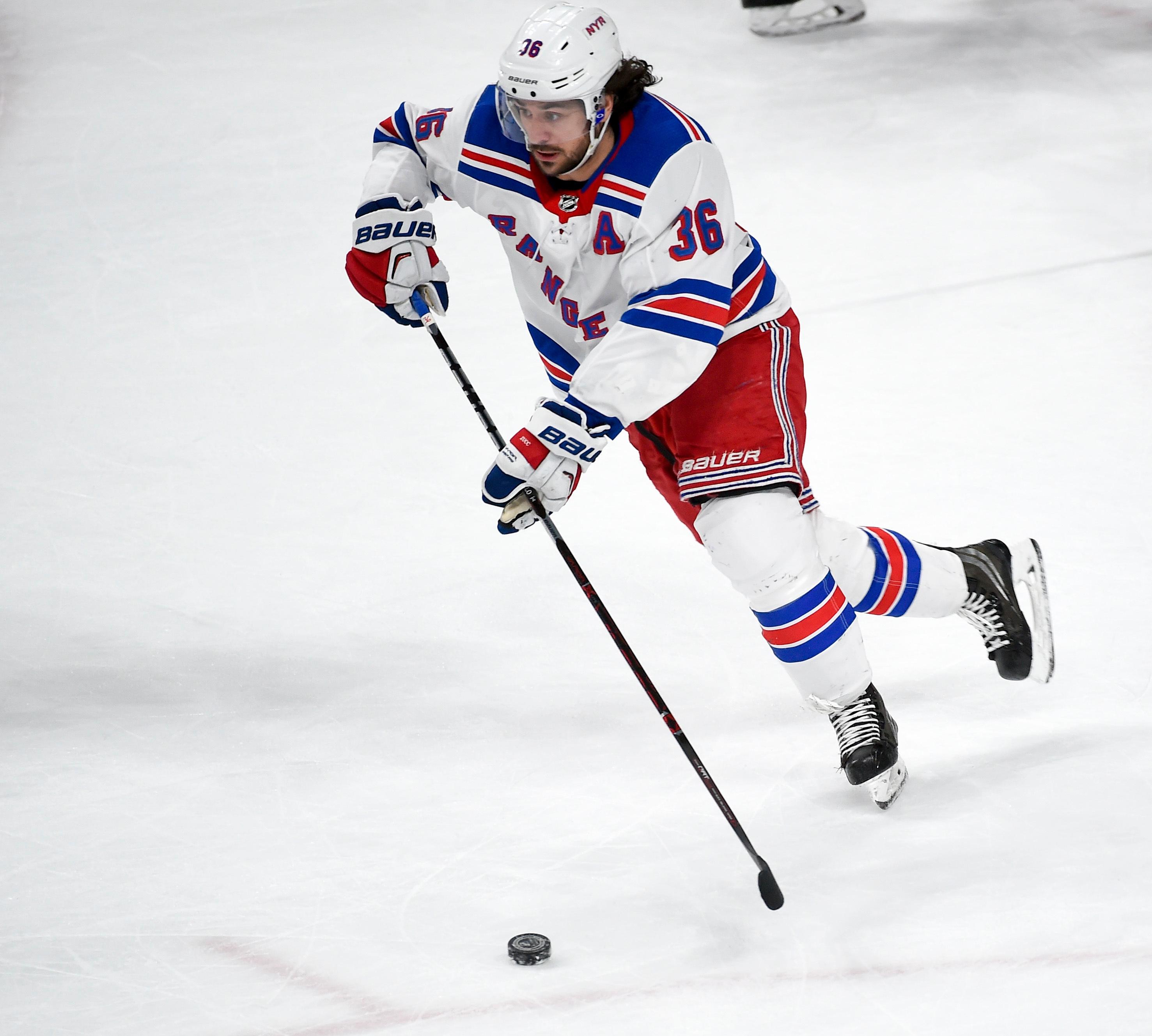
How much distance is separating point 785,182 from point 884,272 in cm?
76

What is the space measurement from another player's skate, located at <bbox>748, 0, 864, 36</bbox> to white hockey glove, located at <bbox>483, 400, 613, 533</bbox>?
4.61 metres

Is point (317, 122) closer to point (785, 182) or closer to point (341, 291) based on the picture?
point (341, 291)

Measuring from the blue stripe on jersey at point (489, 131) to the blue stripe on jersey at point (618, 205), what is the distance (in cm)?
19

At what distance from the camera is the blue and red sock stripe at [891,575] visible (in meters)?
2.48

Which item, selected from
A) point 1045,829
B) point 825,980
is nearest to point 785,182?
point 1045,829

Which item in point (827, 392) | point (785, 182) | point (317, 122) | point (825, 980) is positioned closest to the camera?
point (825, 980)

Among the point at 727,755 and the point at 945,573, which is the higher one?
the point at 945,573

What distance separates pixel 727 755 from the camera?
2561 mm

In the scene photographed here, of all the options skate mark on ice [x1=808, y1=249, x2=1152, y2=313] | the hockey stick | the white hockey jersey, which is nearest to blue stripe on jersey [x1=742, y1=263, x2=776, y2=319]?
the white hockey jersey

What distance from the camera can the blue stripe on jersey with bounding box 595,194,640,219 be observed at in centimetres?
211

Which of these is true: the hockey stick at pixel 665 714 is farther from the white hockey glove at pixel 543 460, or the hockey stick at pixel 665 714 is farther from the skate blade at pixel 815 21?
the skate blade at pixel 815 21

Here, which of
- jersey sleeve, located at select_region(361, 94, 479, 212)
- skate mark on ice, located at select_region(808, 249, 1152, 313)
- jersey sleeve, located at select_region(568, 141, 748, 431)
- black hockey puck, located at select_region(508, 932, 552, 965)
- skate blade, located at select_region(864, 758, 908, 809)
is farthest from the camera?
skate mark on ice, located at select_region(808, 249, 1152, 313)

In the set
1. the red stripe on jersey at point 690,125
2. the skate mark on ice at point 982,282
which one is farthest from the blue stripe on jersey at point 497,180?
→ the skate mark on ice at point 982,282

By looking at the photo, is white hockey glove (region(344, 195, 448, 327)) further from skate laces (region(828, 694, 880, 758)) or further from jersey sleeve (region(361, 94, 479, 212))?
skate laces (region(828, 694, 880, 758))
